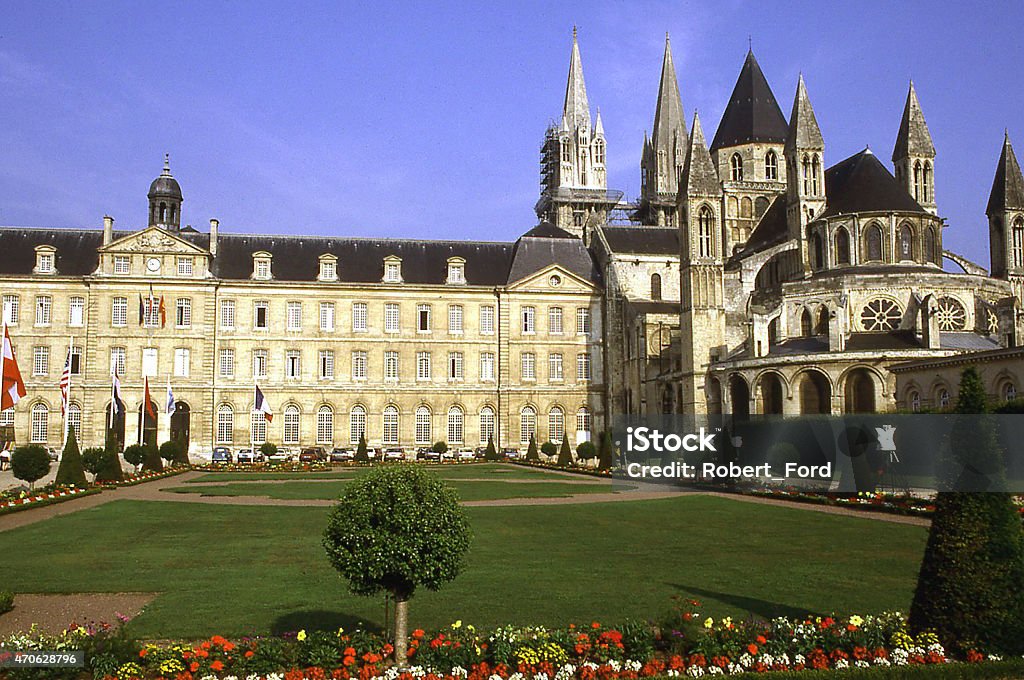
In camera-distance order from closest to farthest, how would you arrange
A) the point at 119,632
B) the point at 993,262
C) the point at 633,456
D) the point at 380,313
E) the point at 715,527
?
the point at 119,632 → the point at 715,527 → the point at 633,456 → the point at 993,262 → the point at 380,313

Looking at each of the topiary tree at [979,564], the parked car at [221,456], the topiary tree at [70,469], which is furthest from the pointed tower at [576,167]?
the topiary tree at [979,564]

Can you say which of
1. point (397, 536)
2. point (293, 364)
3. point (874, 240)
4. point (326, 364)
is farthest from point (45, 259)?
point (397, 536)

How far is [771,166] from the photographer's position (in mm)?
67688

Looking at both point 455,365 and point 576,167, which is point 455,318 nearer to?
point 455,365

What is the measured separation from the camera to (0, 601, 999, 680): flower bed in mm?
8711

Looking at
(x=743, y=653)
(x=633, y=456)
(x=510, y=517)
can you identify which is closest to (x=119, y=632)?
(x=743, y=653)

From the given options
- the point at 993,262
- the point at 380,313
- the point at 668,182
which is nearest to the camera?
the point at 993,262

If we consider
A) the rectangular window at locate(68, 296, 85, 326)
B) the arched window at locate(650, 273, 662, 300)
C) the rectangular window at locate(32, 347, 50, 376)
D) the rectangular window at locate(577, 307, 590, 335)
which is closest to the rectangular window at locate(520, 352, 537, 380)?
the rectangular window at locate(577, 307, 590, 335)

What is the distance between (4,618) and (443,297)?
46.9 m

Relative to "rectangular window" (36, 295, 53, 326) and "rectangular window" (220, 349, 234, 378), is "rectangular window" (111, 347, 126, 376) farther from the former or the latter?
"rectangular window" (220, 349, 234, 378)

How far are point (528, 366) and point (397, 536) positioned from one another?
162 feet

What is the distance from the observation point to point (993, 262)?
5347 centimetres

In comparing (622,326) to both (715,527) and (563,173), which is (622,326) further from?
(715,527)

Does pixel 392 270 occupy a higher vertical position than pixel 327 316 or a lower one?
higher
